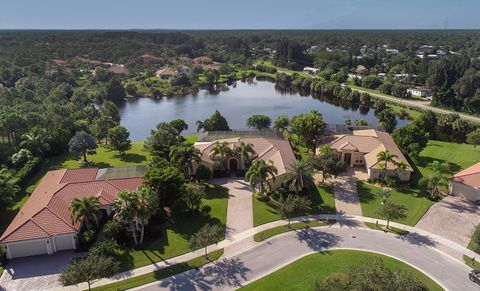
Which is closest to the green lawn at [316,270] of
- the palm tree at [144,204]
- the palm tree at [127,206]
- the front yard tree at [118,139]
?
the palm tree at [144,204]

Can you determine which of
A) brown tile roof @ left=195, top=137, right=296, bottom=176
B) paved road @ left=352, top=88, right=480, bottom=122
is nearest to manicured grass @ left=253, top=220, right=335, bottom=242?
brown tile roof @ left=195, top=137, right=296, bottom=176

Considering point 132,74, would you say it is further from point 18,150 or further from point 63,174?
point 63,174

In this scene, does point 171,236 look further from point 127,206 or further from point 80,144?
point 80,144

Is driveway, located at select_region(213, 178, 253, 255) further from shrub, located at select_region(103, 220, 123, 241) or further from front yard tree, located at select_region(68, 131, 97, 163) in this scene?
front yard tree, located at select_region(68, 131, 97, 163)

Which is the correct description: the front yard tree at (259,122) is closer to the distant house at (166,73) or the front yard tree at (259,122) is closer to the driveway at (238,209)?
the driveway at (238,209)

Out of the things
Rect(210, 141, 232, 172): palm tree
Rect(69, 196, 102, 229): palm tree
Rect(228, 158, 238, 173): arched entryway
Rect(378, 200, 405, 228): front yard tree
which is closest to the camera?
Rect(69, 196, 102, 229): palm tree

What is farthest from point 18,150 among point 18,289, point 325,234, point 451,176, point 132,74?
point 132,74

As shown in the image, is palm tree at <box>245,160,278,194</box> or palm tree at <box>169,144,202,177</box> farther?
palm tree at <box>169,144,202,177</box>
